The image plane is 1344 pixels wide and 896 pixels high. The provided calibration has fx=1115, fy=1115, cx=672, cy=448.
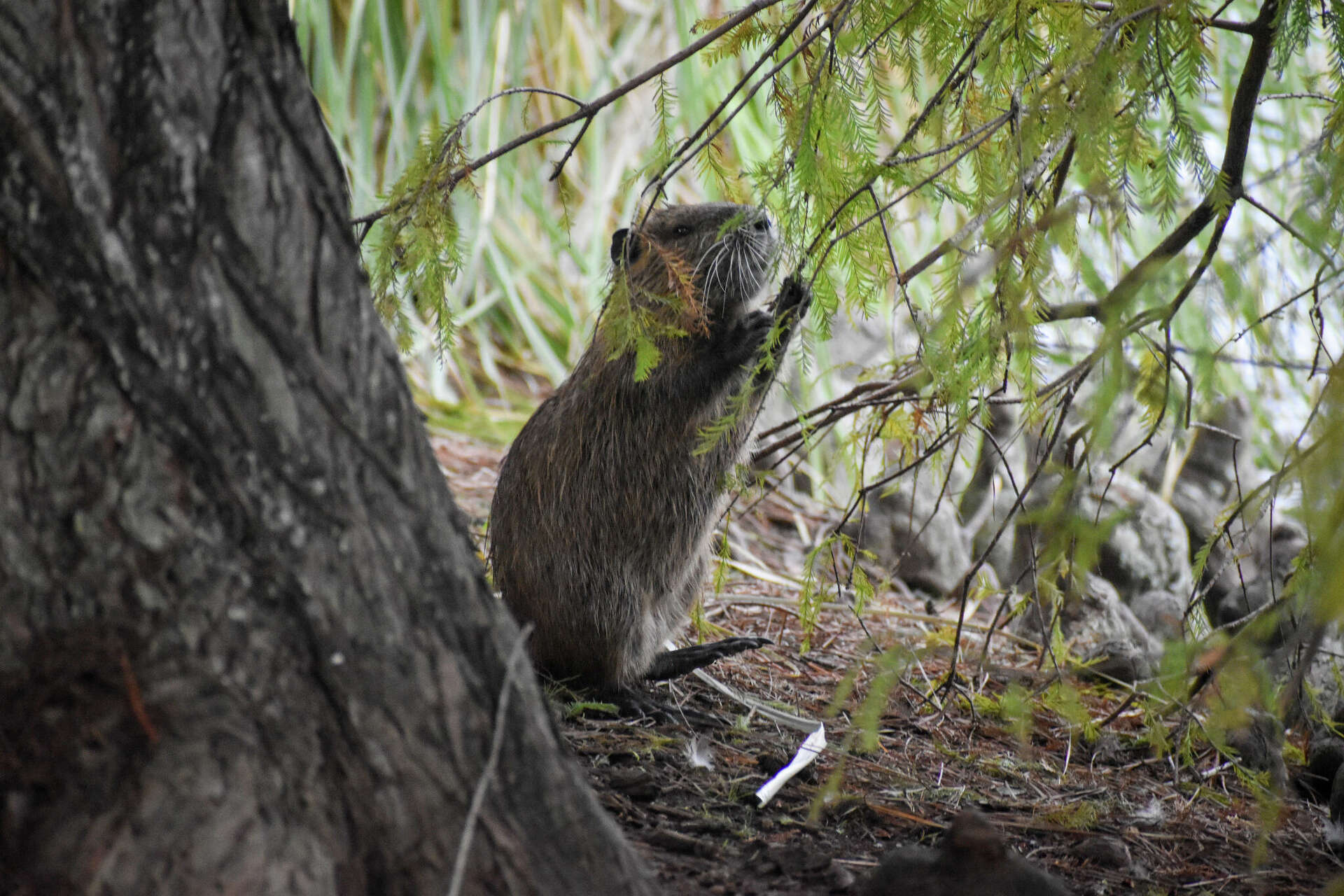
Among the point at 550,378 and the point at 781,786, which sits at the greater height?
the point at 550,378

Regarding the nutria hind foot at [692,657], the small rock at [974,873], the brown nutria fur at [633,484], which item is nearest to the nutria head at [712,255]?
the brown nutria fur at [633,484]

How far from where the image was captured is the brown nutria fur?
2.68 m

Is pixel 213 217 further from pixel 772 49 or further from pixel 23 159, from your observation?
pixel 772 49

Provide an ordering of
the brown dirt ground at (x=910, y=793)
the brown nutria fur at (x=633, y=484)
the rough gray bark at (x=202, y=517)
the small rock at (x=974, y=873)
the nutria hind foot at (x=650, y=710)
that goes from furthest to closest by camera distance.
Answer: the brown nutria fur at (x=633, y=484) → the nutria hind foot at (x=650, y=710) → the brown dirt ground at (x=910, y=793) → the small rock at (x=974, y=873) → the rough gray bark at (x=202, y=517)

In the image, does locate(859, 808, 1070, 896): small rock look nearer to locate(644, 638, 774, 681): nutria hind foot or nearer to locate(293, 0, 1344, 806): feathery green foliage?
locate(293, 0, 1344, 806): feathery green foliage

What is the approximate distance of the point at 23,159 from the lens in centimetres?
107

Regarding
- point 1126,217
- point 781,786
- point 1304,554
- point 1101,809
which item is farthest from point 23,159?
point 1101,809

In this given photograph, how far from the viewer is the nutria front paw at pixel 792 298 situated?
7.15 ft

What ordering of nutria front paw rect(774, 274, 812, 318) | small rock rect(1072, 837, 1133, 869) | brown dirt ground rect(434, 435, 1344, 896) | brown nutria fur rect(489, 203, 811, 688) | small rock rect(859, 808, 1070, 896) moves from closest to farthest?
small rock rect(859, 808, 1070, 896)
brown dirt ground rect(434, 435, 1344, 896)
small rock rect(1072, 837, 1133, 869)
nutria front paw rect(774, 274, 812, 318)
brown nutria fur rect(489, 203, 811, 688)

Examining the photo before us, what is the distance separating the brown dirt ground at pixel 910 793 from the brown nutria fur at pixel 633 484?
0.20m

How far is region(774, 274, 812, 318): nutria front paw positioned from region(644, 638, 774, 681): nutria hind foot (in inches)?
33.3

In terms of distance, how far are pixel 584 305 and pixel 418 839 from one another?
16.0ft

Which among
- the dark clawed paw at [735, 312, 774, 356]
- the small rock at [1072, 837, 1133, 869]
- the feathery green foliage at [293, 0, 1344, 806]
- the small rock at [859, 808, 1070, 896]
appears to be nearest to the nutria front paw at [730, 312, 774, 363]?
the dark clawed paw at [735, 312, 774, 356]

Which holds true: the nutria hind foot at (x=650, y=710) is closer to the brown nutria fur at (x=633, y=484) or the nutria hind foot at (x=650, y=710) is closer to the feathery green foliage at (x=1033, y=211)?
the brown nutria fur at (x=633, y=484)
